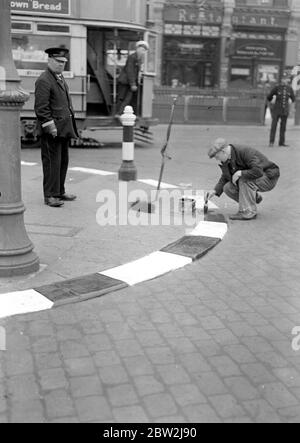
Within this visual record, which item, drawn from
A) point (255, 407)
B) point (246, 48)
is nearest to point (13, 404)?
point (255, 407)

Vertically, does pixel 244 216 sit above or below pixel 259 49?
below

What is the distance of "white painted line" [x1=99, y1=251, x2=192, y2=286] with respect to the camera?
16.3ft

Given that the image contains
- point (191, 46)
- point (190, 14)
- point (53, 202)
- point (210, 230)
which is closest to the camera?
point (210, 230)

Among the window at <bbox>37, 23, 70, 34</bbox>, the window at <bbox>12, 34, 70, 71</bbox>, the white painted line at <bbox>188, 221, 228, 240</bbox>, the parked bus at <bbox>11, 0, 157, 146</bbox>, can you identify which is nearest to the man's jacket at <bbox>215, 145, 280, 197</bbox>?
the white painted line at <bbox>188, 221, 228, 240</bbox>

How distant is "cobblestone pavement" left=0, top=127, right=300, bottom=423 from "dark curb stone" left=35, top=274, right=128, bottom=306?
0.11m

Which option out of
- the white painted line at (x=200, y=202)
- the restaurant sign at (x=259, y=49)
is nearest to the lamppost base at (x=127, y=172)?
the white painted line at (x=200, y=202)

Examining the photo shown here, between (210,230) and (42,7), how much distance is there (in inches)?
311

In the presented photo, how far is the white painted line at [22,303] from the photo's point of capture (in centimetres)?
420

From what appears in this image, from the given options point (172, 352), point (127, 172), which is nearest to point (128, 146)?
point (127, 172)

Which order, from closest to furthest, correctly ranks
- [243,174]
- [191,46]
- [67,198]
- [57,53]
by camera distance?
[243,174] < [57,53] < [67,198] < [191,46]

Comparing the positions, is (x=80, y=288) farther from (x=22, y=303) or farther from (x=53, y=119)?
(x=53, y=119)

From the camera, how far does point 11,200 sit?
4789mm

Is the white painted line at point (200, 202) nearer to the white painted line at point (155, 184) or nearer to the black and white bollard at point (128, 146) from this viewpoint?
the white painted line at point (155, 184)

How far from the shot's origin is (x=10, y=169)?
4.73 m
